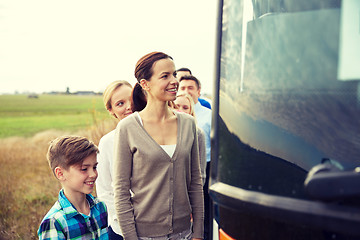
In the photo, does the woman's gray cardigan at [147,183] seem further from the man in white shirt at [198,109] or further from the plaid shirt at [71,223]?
the man in white shirt at [198,109]

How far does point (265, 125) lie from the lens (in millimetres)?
1423

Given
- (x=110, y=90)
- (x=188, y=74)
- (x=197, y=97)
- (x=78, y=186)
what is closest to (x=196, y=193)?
(x=78, y=186)

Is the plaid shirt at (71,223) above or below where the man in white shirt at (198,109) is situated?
below

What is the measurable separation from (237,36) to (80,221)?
125 centimetres

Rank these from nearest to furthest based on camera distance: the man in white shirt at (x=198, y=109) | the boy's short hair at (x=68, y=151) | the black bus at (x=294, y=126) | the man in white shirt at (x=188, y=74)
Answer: the black bus at (x=294, y=126) → the boy's short hair at (x=68, y=151) → the man in white shirt at (x=198, y=109) → the man in white shirt at (x=188, y=74)

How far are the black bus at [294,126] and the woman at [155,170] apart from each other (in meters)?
0.54

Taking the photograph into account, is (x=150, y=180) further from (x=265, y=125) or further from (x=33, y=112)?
(x=33, y=112)

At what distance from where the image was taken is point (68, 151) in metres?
2.17

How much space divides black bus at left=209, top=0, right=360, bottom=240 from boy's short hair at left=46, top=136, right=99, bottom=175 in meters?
0.93

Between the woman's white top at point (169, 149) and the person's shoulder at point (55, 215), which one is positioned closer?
the person's shoulder at point (55, 215)

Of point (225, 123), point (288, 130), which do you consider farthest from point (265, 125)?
point (225, 123)

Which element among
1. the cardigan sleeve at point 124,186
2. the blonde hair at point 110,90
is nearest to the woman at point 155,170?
the cardigan sleeve at point 124,186

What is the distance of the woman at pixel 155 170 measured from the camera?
205 cm

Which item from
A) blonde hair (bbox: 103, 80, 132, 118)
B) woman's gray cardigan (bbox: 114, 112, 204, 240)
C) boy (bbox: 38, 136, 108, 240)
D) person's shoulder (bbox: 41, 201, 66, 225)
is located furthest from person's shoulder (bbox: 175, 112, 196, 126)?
blonde hair (bbox: 103, 80, 132, 118)
